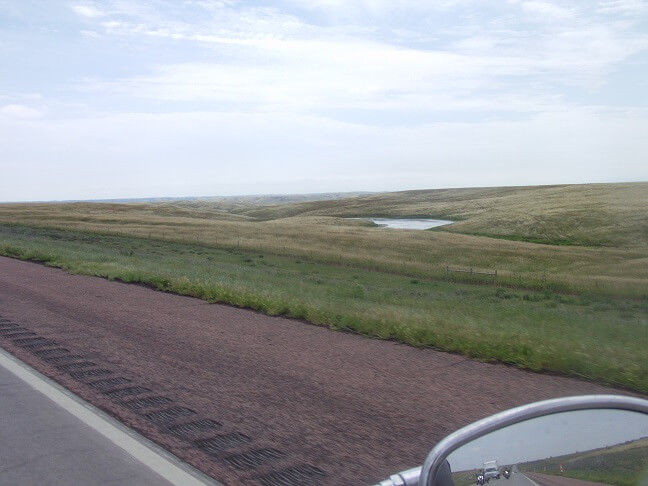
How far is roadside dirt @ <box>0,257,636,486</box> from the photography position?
499cm

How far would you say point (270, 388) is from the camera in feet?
22.1

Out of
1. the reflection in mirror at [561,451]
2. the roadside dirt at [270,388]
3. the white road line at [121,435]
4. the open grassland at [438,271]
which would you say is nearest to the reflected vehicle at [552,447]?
the reflection in mirror at [561,451]

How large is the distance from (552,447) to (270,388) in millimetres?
4734

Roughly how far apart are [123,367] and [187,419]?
7.16ft

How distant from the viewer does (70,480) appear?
15.5 feet

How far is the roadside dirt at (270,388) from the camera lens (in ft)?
16.4

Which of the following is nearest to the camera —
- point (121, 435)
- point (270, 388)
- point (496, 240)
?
point (121, 435)

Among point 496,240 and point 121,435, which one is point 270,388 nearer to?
point 121,435

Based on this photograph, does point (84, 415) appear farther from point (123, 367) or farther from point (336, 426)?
point (336, 426)

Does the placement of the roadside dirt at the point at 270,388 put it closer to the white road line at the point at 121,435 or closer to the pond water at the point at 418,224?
the white road line at the point at 121,435

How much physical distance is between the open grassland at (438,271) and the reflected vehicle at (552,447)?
4608 millimetres

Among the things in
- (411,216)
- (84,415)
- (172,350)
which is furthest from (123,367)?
(411,216)

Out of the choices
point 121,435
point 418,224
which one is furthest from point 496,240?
point 121,435

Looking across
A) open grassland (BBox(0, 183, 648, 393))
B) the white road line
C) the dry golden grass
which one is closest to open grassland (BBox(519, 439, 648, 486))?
the white road line
